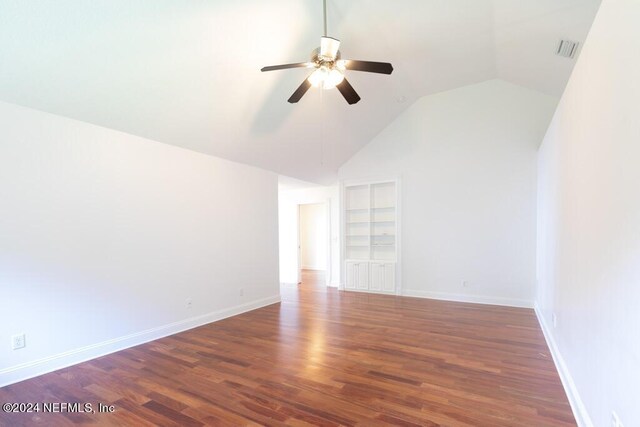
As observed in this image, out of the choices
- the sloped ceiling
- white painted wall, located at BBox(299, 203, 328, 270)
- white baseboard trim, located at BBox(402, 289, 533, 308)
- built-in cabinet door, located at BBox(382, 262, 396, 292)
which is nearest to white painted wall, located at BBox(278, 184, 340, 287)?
built-in cabinet door, located at BBox(382, 262, 396, 292)

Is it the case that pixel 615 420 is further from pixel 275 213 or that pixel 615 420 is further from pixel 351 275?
pixel 351 275

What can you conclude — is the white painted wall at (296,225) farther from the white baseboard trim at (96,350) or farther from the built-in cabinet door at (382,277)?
the white baseboard trim at (96,350)

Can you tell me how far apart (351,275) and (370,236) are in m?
0.94

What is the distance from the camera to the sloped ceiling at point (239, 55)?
2484 millimetres

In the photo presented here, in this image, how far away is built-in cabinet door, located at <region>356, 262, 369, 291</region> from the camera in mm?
6617

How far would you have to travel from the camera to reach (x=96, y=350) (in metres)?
3.26

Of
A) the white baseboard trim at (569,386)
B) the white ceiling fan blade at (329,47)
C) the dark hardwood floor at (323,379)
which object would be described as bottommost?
the dark hardwood floor at (323,379)

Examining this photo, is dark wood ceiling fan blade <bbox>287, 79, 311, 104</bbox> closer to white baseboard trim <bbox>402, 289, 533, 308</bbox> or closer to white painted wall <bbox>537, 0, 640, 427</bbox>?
white painted wall <bbox>537, 0, 640, 427</bbox>

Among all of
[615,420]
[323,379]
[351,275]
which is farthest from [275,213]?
[615,420]

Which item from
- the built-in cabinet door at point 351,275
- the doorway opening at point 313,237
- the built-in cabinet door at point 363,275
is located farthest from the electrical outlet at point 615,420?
the doorway opening at point 313,237

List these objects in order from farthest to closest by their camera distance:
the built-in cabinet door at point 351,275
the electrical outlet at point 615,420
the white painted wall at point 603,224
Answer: the built-in cabinet door at point 351,275, the electrical outlet at point 615,420, the white painted wall at point 603,224

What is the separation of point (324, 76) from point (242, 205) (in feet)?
9.12

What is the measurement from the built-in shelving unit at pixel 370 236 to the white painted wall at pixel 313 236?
3.13m

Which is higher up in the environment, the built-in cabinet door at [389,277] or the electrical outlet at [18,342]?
the electrical outlet at [18,342]
